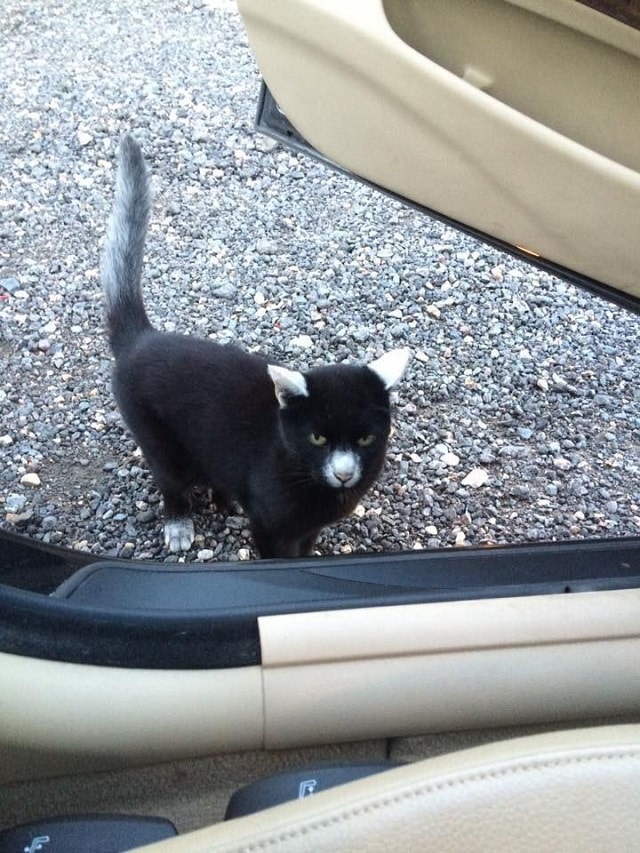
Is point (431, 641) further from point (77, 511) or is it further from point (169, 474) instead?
point (77, 511)

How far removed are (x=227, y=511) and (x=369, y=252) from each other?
1329mm

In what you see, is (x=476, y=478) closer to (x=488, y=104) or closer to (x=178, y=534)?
(x=178, y=534)

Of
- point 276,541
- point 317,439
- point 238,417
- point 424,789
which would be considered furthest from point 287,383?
point 424,789

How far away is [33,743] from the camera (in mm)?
1360

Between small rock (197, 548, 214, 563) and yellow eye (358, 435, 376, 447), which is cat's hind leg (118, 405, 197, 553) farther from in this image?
yellow eye (358, 435, 376, 447)

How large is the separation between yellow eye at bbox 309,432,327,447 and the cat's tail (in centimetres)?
64

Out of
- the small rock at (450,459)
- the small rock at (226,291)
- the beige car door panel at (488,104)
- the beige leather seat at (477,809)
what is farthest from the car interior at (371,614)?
the small rock at (226,291)

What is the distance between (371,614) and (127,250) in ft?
4.53

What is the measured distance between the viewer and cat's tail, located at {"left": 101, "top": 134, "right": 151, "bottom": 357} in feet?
7.89

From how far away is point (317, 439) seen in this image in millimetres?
2182

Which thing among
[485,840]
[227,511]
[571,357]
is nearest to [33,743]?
[485,840]

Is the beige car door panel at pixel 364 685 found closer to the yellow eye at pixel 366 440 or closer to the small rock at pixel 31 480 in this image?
the yellow eye at pixel 366 440

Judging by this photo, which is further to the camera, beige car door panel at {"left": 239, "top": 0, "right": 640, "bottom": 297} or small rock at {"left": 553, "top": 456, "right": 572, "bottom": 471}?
small rock at {"left": 553, "top": 456, "right": 572, "bottom": 471}

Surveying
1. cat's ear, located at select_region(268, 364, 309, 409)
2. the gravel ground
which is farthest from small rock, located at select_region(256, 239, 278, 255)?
cat's ear, located at select_region(268, 364, 309, 409)
